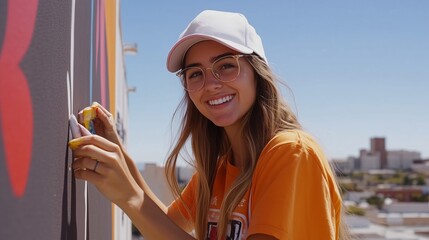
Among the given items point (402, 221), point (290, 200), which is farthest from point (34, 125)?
point (402, 221)

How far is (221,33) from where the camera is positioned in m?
1.86

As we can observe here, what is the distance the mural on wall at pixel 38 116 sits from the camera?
0.95 meters

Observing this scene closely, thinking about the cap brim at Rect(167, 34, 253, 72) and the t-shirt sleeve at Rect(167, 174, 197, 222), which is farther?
the t-shirt sleeve at Rect(167, 174, 197, 222)

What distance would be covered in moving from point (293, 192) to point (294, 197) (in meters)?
0.02

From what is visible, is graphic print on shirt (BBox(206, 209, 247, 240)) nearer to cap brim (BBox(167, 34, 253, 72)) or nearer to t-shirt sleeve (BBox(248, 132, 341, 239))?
t-shirt sleeve (BBox(248, 132, 341, 239))

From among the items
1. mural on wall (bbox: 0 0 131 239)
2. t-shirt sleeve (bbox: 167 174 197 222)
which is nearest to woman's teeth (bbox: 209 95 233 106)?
mural on wall (bbox: 0 0 131 239)

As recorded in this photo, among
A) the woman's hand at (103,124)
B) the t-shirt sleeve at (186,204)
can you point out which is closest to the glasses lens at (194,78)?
the woman's hand at (103,124)

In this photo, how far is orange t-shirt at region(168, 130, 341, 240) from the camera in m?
1.64

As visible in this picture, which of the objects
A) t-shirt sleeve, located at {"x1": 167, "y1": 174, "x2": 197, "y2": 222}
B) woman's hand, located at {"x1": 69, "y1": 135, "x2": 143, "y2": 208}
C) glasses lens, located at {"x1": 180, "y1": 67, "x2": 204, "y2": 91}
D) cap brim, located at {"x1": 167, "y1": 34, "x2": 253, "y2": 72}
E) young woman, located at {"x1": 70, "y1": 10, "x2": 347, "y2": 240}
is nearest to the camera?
woman's hand, located at {"x1": 69, "y1": 135, "x2": 143, "y2": 208}

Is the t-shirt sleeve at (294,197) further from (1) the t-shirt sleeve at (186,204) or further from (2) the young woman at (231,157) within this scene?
(1) the t-shirt sleeve at (186,204)

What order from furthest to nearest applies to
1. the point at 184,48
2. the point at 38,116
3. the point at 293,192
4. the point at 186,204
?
the point at 186,204, the point at 184,48, the point at 293,192, the point at 38,116

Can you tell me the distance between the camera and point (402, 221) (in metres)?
52.0

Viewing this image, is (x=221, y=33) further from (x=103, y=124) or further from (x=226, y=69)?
(x=103, y=124)

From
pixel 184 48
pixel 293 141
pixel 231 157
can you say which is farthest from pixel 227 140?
pixel 293 141
